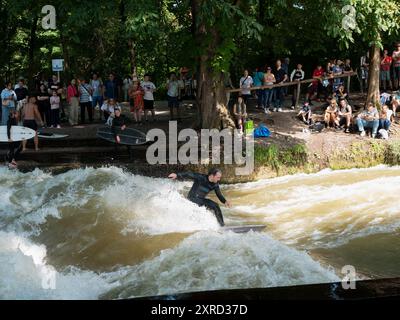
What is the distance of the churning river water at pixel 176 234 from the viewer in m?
7.31

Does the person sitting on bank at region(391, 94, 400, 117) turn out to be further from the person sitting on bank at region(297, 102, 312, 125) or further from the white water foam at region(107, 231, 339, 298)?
the white water foam at region(107, 231, 339, 298)

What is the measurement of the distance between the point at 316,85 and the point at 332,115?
8.46 feet

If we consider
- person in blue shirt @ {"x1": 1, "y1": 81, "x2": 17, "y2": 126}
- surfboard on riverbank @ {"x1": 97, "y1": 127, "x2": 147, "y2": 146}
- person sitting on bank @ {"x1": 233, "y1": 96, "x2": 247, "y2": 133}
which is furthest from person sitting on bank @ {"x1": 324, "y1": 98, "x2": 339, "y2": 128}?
person in blue shirt @ {"x1": 1, "y1": 81, "x2": 17, "y2": 126}

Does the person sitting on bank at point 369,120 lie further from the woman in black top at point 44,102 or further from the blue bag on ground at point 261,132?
the woman in black top at point 44,102

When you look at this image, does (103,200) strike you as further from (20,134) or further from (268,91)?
(268,91)

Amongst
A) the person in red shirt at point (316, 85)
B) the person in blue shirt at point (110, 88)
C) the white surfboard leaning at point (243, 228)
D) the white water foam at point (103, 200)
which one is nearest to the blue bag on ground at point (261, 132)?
the white water foam at point (103, 200)

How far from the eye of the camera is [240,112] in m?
16.4

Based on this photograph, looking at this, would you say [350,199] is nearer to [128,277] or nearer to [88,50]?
Result: [128,277]

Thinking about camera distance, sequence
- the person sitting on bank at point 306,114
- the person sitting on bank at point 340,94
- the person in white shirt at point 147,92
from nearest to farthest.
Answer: the person sitting on bank at point 306,114, the person in white shirt at point 147,92, the person sitting on bank at point 340,94

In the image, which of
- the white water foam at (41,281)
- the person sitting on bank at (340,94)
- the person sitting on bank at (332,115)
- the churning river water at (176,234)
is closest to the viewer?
the white water foam at (41,281)

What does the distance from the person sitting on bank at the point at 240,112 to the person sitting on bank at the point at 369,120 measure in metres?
3.44

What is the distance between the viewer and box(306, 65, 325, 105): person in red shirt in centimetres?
1899

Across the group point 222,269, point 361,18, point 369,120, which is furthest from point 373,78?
point 222,269

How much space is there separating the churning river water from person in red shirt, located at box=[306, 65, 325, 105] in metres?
4.31
